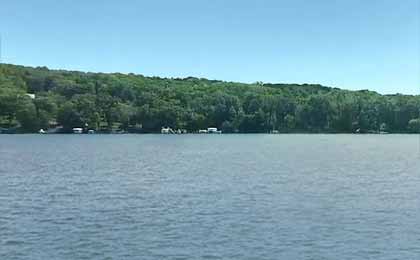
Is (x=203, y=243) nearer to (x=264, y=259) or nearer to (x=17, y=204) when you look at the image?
(x=264, y=259)

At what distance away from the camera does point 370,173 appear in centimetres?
5509

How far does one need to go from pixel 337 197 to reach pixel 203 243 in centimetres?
1506

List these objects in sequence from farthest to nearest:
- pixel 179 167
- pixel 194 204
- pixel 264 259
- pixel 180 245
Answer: pixel 179 167 → pixel 194 204 → pixel 180 245 → pixel 264 259

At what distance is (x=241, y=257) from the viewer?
22406 millimetres

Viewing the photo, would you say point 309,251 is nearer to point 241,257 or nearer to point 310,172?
point 241,257

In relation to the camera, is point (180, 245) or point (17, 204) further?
point (17, 204)

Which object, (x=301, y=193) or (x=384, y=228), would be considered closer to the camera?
(x=384, y=228)

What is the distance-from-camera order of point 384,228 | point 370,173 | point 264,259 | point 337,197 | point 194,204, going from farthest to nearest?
point 370,173 → point 337,197 → point 194,204 → point 384,228 → point 264,259

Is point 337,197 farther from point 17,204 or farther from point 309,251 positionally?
point 17,204

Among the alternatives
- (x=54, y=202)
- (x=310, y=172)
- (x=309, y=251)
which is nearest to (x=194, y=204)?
(x=54, y=202)

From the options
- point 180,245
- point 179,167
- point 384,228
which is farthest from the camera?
point 179,167

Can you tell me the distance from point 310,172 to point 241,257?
111 ft

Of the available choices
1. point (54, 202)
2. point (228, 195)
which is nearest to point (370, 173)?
point (228, 195)

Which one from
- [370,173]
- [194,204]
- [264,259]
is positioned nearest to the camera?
[264,259]
